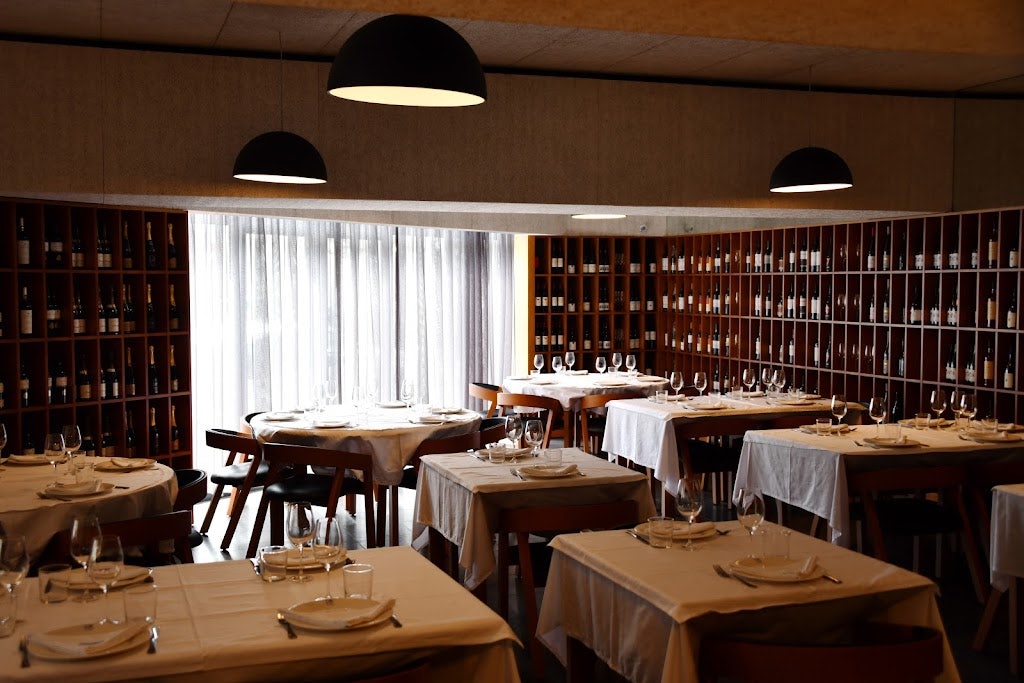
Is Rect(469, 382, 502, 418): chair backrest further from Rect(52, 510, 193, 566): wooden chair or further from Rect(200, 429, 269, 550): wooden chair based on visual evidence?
Rect(52, 510, 193, 566): wooden chair

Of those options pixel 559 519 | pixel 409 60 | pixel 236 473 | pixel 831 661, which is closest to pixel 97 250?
pixel 236 473

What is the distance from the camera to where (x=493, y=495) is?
4941 mm

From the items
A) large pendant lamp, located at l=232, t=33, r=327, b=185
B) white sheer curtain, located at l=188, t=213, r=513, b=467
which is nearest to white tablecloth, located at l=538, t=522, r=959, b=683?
large pendant lamp, located at l=232, t=33, r=327, b=185

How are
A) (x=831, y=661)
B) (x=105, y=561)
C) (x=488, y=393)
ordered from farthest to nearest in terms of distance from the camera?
1. (x=488, y=393)
2. (x=105, y=561)
3. (x=831, y=661)

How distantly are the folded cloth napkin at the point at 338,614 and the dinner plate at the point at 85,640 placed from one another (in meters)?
0.39

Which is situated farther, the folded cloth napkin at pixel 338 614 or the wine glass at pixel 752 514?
the wine glass at pixel 752 514

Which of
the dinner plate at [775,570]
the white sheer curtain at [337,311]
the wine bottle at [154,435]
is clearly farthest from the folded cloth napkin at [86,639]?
the white sheer curtain at [337,311]

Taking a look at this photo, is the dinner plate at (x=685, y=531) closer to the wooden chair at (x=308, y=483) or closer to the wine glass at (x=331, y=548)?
the wine glass at (x=331, y=548)

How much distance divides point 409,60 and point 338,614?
2149mm

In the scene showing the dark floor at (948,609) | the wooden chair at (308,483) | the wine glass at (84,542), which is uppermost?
the wine glass at (84,542)

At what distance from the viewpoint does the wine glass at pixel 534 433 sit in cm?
550

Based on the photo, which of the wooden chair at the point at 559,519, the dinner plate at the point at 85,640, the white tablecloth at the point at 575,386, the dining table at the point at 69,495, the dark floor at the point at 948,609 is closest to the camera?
the dinner plate at the point at 85,640

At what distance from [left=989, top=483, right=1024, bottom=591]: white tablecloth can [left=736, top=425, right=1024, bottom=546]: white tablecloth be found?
1.05m

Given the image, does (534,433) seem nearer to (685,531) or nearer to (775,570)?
(685,531)
